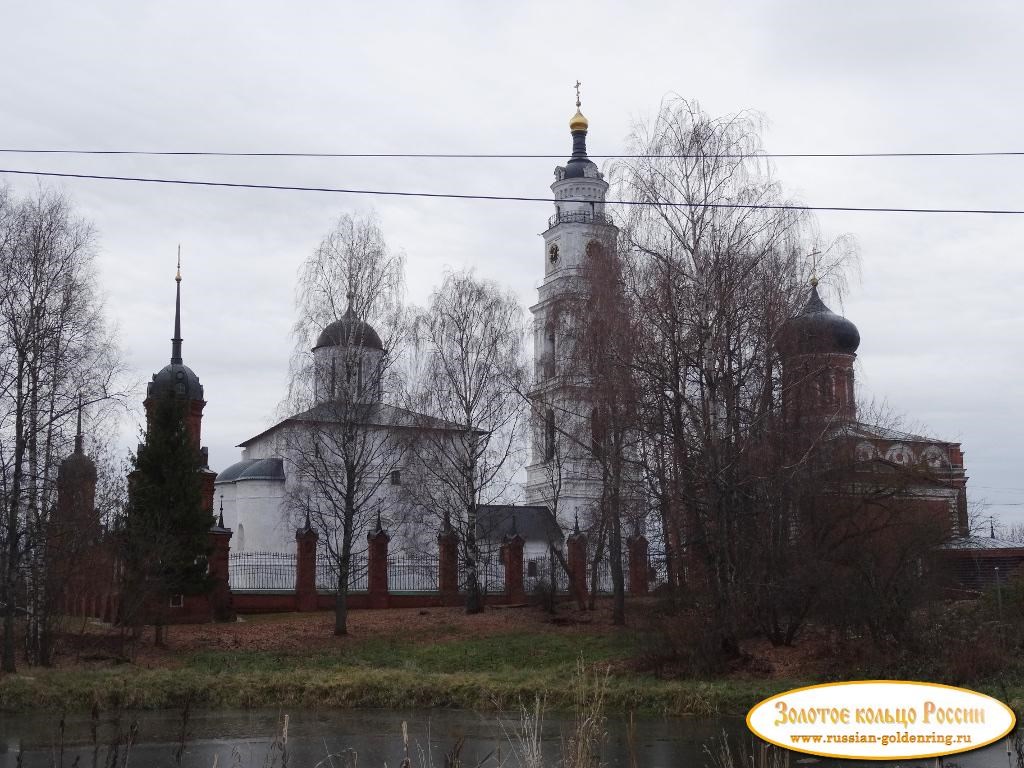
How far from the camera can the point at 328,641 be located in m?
26.3

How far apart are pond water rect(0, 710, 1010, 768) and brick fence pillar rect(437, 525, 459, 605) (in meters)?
18.3

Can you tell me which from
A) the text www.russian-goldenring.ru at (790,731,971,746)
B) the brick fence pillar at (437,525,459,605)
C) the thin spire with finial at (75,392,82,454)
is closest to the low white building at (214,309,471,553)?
the brick fence pillar at (437,525,459,605)

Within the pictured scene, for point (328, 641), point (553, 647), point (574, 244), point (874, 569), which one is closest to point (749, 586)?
point (874, 569)

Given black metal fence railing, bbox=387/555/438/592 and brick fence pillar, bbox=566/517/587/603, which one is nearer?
brick fence pillar, bbox=566/517/587/603

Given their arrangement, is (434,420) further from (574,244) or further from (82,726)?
(574,244)

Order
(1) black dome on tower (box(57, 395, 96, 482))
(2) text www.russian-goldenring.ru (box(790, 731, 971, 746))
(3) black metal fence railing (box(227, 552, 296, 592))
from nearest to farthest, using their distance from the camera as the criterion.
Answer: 1. (2) text www.russian-goldenring.ru (box(790, 731, 971, 746))
2. (1) black dome on tower (box(57, 395, 96, 482))
3. (3) black metal fence railing (box(227, 552, 296, 592))

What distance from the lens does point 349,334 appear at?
29.5 m

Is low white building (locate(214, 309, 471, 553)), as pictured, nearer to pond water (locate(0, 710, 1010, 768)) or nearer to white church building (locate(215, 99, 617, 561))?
white church building (locate(215, 99, 617, 561))

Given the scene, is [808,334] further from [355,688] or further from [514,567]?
[514,567]

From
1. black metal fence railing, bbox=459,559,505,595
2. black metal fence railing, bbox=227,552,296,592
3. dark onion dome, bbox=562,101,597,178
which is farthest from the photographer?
dark onion dome, bbox=562,101,597,178

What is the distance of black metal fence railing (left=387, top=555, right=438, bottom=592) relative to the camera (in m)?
37.5

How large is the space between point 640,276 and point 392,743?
1153 centimetres

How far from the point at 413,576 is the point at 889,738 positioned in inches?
1383

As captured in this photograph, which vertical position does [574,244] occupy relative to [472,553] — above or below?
above
